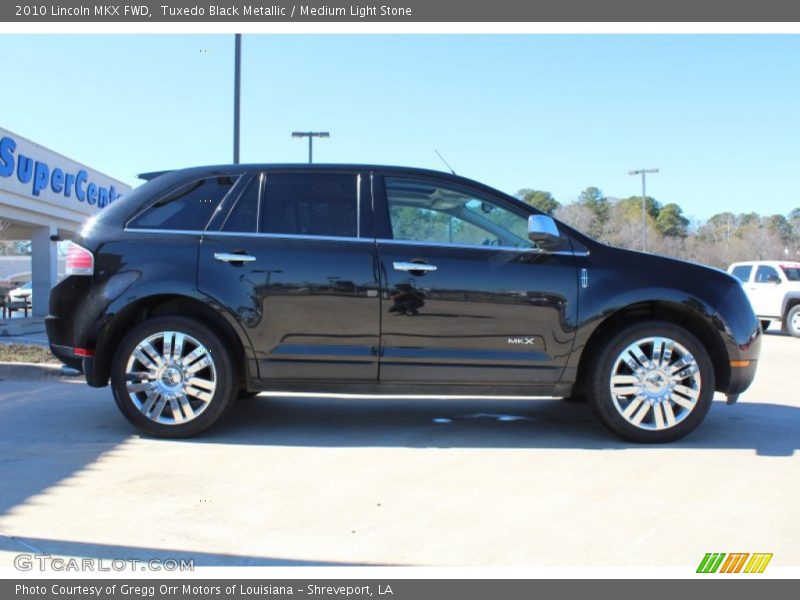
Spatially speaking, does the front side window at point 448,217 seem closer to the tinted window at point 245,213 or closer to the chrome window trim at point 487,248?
the chrome window trim at point 487,248

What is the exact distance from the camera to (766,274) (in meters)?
16.4

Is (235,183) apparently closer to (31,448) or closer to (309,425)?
(309,425)

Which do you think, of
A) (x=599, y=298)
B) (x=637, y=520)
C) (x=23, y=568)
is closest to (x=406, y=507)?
(x=637, y=520)

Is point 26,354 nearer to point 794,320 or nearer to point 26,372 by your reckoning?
point 26,372

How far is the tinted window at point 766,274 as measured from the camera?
16125mm

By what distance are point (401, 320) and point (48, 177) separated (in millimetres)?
20293

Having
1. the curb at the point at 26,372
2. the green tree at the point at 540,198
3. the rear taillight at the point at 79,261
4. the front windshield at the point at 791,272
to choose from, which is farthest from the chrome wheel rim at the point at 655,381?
the green tree at the point at 540,198

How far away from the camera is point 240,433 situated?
15.6 ft

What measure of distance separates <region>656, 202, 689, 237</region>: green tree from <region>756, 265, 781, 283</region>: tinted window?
4187 cm

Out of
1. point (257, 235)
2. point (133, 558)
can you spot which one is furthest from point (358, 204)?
point (133, 558)

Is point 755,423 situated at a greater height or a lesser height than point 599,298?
lesser

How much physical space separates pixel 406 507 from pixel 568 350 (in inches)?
67.5

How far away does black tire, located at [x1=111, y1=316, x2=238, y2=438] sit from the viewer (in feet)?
14.6

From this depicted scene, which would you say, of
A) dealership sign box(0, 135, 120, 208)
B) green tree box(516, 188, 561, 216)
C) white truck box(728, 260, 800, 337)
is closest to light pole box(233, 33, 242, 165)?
dealership sign box(0, 135, 120, 208)
